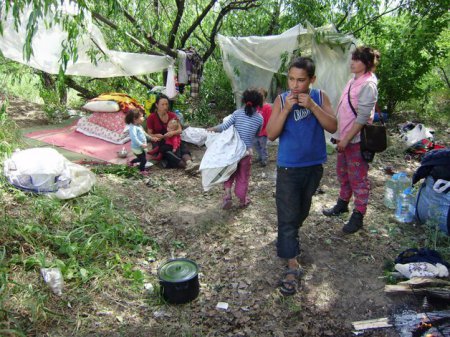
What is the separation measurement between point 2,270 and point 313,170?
88.4 inches

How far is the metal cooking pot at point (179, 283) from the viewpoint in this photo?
246 cm

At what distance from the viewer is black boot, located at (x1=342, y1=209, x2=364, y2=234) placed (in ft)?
10.8

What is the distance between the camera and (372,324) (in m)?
2.32

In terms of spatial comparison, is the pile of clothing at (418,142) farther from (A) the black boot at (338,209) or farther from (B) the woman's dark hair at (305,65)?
(B) the woman's dark hair at (305,65)

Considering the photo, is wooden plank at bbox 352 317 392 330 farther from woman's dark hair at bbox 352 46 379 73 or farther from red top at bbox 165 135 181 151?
red top at bbox 165 135 181 151

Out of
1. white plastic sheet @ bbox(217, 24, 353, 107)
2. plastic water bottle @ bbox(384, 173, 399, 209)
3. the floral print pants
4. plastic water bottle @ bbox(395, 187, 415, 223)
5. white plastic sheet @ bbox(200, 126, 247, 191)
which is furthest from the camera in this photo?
white plastic sheet @ bbox(217, 24, 353, 107)

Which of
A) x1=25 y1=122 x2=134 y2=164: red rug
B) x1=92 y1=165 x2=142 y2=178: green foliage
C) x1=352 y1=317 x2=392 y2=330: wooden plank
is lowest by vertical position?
x1=25 y1=122 x2=134 y2=164: red rug

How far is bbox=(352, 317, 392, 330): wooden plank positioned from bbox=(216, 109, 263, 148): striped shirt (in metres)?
1.93

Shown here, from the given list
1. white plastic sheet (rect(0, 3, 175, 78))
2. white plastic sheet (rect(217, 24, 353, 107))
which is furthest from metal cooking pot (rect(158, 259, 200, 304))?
white plastic sheet (rect(217, 24, 353, 107))

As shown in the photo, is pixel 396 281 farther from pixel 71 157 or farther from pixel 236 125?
pixel 71 157

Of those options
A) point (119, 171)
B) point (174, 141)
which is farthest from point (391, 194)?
point (119, 171)

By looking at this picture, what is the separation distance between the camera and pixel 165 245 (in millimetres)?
3268

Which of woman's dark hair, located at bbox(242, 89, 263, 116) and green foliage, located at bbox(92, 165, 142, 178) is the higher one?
woman's dark hair, located at bbox(242, 89, 263, 116)

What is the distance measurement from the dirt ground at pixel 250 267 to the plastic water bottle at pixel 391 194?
78 mm
